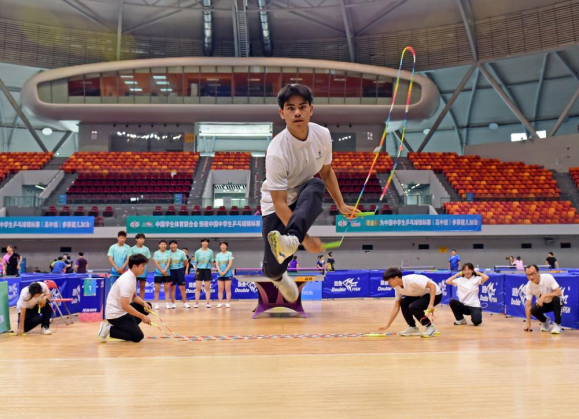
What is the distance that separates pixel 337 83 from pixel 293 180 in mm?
32157

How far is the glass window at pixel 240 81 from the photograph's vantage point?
35750 millimetres

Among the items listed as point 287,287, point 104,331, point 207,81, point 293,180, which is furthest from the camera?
point 207,81

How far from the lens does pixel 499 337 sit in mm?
9930

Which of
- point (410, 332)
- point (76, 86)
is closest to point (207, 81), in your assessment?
point (76, 86)

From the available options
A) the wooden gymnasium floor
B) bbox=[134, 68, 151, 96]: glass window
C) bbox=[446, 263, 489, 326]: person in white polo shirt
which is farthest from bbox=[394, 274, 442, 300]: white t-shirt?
bbox=[134, 68, 151, 96]: glass window

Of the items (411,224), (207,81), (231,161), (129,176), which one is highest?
(207,81)

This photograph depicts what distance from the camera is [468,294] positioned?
39.6 feet

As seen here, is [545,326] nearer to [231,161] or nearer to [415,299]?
[415,299]

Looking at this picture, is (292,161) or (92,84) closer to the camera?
(292,161)

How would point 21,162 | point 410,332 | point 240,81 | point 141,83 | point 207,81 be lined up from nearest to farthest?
point 410,332 → point 21,162 → point 141,83 → point 240,81 → point 207,81

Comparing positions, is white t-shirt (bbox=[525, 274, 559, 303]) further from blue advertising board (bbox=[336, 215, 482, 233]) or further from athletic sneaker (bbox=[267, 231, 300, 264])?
blue advertising board (bbox=[336, 215, 482, 233])

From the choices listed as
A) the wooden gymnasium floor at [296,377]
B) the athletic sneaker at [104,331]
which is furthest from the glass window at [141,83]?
the athletic sneaker at [104,331]

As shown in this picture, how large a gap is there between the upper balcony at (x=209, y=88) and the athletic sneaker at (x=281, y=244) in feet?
103

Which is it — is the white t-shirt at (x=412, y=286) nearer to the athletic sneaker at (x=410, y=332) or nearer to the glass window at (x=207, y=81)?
the athletic sneaker at (x=410, y=332)
